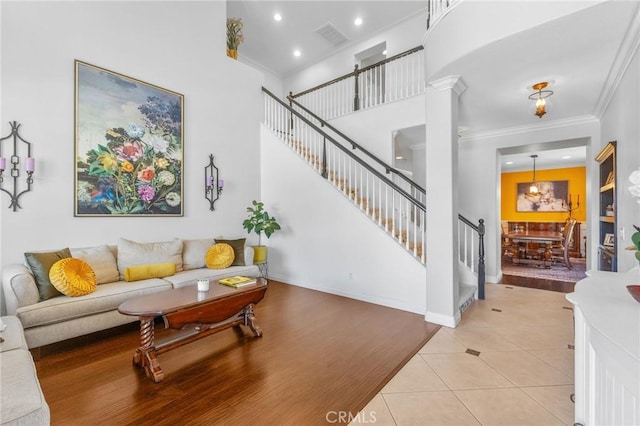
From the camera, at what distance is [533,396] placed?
2039mm

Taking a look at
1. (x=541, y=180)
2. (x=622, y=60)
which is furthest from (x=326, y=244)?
(x=541, y=180)

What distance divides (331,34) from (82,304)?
667 cm

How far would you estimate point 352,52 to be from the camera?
273 inches

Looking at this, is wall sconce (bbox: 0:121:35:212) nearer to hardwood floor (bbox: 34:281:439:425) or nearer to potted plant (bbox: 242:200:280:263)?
hardwood floor (bbox: 34:281:439:425)

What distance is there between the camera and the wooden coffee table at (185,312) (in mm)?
2264

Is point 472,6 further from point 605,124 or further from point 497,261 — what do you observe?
point 497,261

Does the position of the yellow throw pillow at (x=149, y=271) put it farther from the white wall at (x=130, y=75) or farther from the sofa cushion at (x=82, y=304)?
the white wall at (x=130, y=75)

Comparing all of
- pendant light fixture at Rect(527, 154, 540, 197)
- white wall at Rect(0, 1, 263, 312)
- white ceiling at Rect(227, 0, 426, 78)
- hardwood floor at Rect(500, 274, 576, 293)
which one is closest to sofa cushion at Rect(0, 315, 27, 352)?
white wall at Rect(0, 1, 263, 312)

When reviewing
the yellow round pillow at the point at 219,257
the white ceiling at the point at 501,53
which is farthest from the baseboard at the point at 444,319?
the yellow round pillow at the point at 219,257

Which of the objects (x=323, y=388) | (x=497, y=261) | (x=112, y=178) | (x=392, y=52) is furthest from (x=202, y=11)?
(x=497, y=261)

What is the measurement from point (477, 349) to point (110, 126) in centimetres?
488

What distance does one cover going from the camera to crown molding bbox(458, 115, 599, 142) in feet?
14.4

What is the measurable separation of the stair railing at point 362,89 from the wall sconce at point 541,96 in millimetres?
2045

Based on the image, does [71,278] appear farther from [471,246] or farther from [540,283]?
[540,283]
